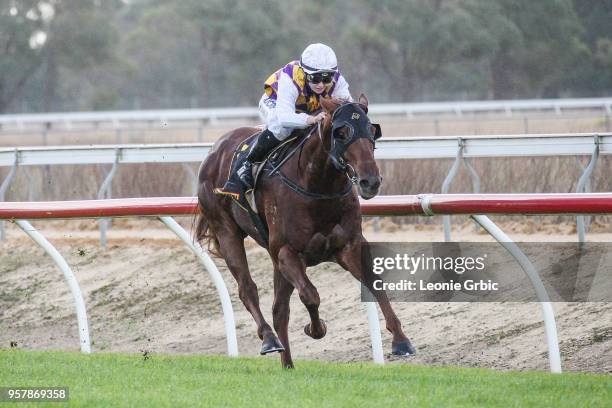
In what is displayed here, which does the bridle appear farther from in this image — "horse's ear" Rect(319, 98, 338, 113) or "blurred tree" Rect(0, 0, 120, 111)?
"blurred tree" Rect(0, 0, 120, 111)

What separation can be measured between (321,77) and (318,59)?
0.12m

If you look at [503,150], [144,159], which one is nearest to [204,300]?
[144,159]

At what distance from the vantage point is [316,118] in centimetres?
603

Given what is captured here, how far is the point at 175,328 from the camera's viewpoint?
9.80 meters

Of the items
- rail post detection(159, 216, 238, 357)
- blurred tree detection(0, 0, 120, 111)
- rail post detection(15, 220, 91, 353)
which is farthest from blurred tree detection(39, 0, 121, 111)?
rail post detection(159, 216, 238, 357)

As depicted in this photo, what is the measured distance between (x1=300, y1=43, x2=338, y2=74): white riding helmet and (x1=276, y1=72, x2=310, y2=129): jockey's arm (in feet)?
0.59

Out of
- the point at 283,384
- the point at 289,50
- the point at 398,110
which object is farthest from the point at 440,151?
the point at 289,50

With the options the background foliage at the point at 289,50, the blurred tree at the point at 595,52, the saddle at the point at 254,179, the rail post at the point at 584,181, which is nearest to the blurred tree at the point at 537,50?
the background foliage at the point at 289,50

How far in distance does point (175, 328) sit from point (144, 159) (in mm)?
2067

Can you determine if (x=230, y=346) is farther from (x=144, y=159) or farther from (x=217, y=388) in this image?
(x=144, y=159)

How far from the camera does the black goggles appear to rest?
6.19m

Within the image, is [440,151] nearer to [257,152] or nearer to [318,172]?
[257,152]

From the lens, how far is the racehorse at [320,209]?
570cm

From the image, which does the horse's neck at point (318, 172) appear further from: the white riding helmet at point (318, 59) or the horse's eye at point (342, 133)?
the white riding helmet at point (318, 59)
